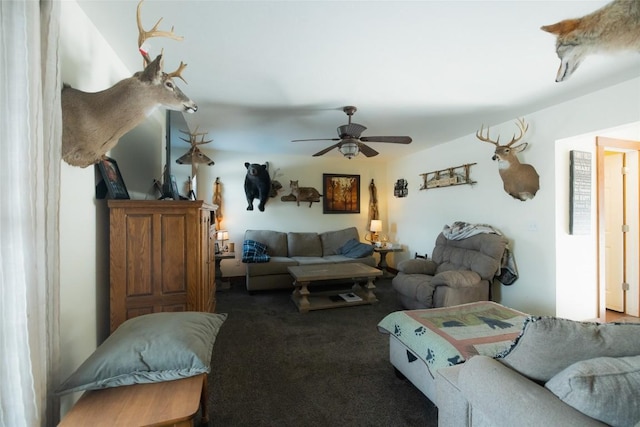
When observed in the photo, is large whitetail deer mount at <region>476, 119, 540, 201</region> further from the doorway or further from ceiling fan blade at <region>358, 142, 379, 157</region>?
ceiling fan blade at <region>358, 142, 379, 157</region>

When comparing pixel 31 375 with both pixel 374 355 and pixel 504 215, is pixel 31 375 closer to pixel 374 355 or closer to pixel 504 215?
pixel 374 355

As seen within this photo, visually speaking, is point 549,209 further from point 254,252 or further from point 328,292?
point 254,252

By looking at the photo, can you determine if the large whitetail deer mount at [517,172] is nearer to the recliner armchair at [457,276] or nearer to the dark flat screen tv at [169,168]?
the recliner armchair at [457,276]

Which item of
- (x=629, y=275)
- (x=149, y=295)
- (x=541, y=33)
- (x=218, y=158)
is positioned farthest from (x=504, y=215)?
(x=218, y=158)

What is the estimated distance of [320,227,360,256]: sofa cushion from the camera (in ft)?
17.1

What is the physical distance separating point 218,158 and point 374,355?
4.18 metres

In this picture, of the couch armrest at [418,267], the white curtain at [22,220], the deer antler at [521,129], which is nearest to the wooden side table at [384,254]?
the couch armrest at [418,267]

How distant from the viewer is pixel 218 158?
4.98 meters

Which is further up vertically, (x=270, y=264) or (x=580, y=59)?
(x=580, y=59)

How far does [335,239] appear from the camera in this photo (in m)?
5.29

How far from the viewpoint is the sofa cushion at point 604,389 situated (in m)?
0.82

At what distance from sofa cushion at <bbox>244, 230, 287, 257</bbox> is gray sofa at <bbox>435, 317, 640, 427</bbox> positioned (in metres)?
3.91

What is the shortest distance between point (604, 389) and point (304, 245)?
4.38 metres

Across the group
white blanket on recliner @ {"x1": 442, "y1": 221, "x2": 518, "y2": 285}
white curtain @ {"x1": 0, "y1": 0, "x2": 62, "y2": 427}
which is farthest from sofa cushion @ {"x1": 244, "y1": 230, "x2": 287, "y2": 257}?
white curtain @ {"x1": 0, "y1": 0, "x2": 62, "y2": 427}
